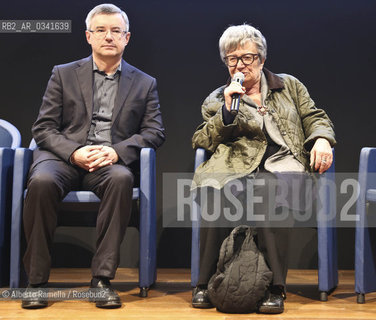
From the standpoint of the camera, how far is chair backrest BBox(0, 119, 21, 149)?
3338 mm

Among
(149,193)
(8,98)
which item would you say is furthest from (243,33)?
(8,98)

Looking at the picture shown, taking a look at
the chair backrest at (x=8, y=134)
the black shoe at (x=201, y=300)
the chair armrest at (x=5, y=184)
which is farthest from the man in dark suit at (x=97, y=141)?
the chair backrest at (x=8, y=134)

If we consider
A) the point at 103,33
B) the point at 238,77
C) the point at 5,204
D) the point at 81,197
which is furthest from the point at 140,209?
the point at 103,33

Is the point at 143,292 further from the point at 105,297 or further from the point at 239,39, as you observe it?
the point at 239,39

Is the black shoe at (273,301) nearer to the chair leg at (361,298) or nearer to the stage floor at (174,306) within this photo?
the stage floor at (174,306)

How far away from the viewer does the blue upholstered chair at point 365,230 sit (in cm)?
260

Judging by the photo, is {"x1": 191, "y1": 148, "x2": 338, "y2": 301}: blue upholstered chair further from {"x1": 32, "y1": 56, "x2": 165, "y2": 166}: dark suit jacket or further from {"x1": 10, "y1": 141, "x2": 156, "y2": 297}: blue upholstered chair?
{"x1": 32, "y1": 56, "x2": 165, "y2": 166}: dark suit jacket

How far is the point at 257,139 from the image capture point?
2.74 m

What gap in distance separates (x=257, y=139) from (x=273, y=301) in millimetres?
732

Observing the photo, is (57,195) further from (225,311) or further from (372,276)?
(372,276)

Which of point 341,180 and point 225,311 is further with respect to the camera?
point 341,180

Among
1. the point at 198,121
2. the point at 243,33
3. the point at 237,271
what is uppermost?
A: the point at 243,33

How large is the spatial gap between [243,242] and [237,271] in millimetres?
137

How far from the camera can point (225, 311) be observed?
7.88 ft
